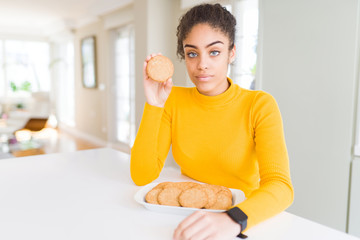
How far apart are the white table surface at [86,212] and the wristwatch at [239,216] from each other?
28 millimetres

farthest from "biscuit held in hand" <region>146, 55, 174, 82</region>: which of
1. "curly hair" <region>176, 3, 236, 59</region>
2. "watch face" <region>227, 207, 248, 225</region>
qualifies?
"watch face" <region>227, 207, 248, 225</region>

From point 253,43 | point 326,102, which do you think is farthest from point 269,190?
point 253,43

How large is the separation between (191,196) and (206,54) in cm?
50

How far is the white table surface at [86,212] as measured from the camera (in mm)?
684

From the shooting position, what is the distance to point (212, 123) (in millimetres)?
1137

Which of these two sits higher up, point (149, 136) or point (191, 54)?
point (191, 54)

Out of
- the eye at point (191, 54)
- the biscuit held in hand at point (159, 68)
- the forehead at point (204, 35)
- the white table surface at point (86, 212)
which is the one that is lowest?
the white table surface at point (86, 212)

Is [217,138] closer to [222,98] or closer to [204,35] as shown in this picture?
[222,98]

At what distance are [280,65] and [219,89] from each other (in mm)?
1389

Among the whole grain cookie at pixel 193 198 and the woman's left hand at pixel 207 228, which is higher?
the whole grain cookie at pixel 193 198

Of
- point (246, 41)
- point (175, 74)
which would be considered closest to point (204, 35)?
point (246, 41)

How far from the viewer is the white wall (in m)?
1.97

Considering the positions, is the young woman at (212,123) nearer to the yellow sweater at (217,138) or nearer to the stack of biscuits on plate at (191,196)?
the yellow sweater at (217,138)

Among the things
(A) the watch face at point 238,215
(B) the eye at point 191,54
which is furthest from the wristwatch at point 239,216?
(B) the eye at point 191,54
